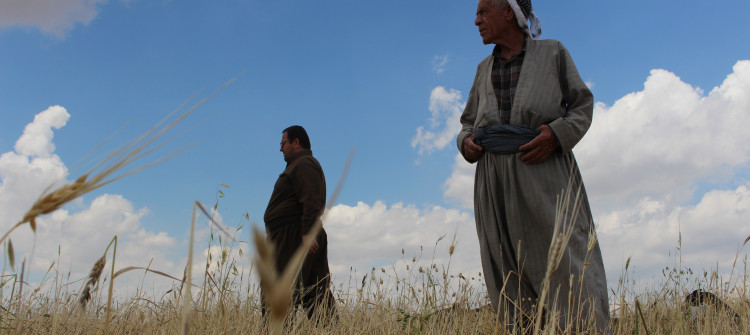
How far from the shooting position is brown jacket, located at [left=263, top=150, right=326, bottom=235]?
14.3 ft

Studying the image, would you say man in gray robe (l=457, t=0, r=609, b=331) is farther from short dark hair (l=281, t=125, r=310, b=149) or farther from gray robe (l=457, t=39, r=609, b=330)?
short dark hair (l=281, t=125, r=310, b=149)

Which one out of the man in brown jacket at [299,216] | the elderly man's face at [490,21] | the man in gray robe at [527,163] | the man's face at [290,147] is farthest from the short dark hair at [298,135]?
the elderly man's face at [490,21]

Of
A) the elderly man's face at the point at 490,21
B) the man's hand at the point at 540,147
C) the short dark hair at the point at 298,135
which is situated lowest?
the man's hand at the point at 540,147

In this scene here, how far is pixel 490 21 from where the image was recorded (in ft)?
9.73

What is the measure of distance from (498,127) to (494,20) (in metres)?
0.62

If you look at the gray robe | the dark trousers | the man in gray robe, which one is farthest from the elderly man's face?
the dark trousers

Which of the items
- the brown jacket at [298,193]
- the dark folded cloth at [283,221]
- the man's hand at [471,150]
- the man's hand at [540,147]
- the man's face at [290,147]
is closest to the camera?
the man's hand at [540,147]

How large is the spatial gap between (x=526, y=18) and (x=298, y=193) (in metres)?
2.27

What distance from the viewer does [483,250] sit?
2.94 metres

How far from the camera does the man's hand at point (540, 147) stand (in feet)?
8.71

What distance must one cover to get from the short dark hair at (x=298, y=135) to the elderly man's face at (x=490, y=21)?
88.5 inches

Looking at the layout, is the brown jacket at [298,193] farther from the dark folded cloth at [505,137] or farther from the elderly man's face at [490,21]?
the elderly man's face at [490,21]

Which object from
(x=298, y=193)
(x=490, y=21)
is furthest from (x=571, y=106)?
(x=298, y=193)

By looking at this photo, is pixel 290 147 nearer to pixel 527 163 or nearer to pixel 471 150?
pixel 471 150
